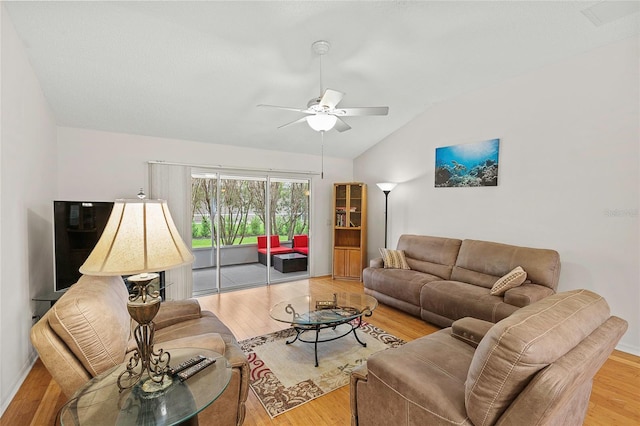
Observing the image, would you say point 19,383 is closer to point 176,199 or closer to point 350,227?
point 176,199

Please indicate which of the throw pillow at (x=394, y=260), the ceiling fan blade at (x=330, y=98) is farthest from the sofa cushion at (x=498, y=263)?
the ceiling fan blade at (x=330, y=98)

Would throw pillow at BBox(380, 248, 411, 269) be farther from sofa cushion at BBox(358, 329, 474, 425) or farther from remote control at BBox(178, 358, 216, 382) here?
remote control at BBox(178, 358, 216, 382)

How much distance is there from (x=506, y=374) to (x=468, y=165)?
12.0 feet

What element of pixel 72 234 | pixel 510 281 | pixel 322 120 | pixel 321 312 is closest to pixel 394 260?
pixel 510 281

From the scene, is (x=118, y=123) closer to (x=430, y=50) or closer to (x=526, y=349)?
(x=430, y=50)

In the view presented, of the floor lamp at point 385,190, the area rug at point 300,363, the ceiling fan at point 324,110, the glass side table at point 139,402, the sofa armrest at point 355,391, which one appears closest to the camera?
the glass side table at point 139,402

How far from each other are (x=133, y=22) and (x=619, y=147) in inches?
187

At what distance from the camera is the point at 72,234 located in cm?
295

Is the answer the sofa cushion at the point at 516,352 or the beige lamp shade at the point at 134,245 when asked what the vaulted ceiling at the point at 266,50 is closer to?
the beige lamp shade at the point at 134,245

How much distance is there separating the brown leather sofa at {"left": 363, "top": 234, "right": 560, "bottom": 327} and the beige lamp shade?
9.94 ft

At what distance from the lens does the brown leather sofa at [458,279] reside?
3.07 meters

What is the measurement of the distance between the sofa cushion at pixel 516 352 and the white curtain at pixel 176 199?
4161mm

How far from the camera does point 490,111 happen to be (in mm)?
3928

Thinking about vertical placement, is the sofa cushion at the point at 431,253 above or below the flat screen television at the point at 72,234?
below
